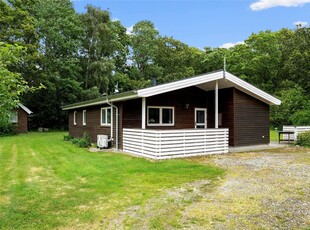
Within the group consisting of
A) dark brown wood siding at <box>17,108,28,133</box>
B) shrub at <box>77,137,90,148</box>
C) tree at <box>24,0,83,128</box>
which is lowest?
shrub at <box>77,137,90,148</box>

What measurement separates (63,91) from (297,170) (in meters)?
24.7

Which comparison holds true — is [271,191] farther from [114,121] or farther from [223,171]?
[114,121]

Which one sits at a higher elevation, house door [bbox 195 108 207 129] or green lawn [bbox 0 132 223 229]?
house door [bbox 195 108 207 129]

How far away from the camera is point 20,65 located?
A: 25562mm

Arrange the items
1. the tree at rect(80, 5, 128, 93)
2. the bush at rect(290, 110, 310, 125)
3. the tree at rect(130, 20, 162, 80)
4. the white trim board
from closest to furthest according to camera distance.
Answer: the white trim board
the bush at rect(290, 110, 310, 125)
the tree at rect(80, 5, 128, 93)
the tree at rect(130, 20, 162, 80)

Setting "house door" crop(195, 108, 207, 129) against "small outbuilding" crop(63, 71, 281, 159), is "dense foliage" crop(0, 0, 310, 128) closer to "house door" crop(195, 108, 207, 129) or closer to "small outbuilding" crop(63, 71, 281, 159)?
"small outbuilding" crop(63, 71, 281, 159)

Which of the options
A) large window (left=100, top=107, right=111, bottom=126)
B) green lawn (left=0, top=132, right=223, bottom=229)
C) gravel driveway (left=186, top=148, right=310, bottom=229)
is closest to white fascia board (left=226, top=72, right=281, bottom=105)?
gravel driveway (left=186, top=148, right=310, bottom=229)

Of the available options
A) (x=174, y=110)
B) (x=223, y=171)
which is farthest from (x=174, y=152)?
(x=174, y=110)

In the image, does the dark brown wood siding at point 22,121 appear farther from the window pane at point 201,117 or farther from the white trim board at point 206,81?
the white trim board at point 206,81

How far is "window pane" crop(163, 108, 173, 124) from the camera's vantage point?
41.1 ft

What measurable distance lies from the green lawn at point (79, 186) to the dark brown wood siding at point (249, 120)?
520 cm

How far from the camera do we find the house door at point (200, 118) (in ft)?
44.4

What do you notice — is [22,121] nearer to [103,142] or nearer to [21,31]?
[21,31]

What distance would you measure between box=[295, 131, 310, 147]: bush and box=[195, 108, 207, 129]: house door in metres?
4.48
